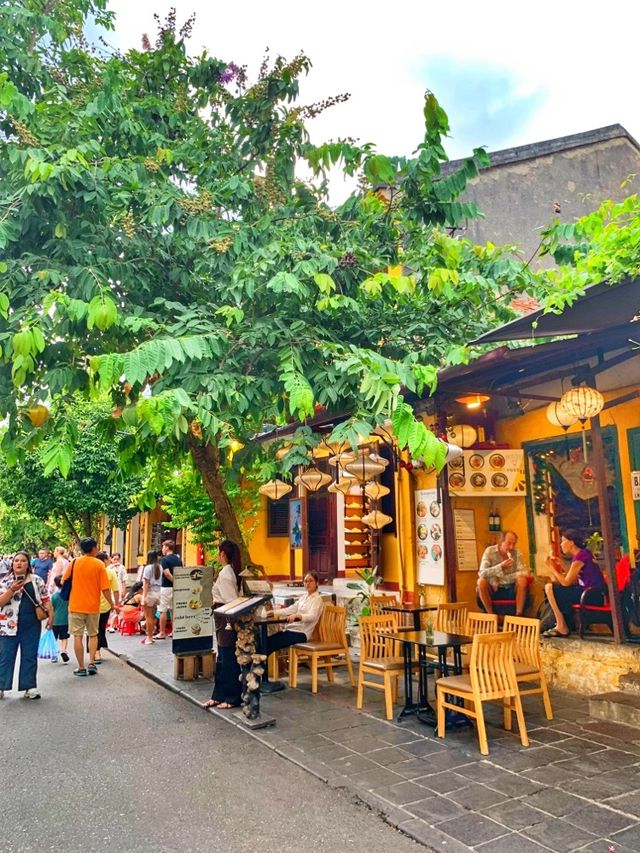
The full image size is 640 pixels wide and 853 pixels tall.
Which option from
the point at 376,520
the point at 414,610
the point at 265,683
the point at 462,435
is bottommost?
the point at 265,683

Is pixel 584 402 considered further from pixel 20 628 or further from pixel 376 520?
pixel 20 628

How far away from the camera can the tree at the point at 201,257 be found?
5.18m

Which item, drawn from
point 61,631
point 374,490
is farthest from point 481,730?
point 61,631

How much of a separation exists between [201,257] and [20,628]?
512cm

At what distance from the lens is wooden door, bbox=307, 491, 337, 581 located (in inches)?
544

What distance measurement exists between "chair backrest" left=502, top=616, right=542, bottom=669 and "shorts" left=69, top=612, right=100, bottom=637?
237 inches

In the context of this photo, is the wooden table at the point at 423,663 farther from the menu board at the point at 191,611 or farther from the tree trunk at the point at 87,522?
the tree trunk at the point at 87,522

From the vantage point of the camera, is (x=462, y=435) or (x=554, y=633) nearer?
(x=554, y=633)

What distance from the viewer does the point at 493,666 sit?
5.48m

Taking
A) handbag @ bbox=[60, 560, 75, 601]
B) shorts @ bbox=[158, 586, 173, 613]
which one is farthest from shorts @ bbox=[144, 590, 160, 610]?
handbag @ bbox=[60, 560, 75, 601]

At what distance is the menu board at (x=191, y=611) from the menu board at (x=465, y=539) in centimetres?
370

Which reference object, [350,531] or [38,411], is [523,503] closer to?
[350,531]

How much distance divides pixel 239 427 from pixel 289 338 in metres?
0.96

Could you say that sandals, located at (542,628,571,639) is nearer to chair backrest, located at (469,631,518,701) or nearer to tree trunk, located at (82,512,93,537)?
chair backrest, located at (469,631,518,701)
